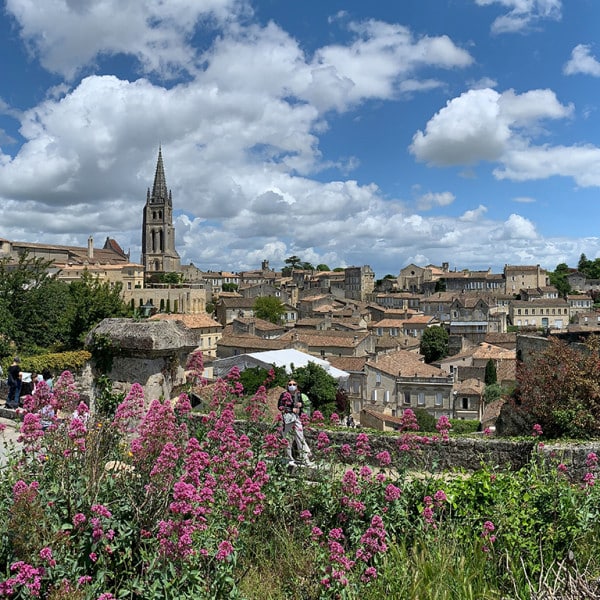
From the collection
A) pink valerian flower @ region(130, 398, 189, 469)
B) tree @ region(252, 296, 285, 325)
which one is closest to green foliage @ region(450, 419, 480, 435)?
pink valerian flower @ region(130, 398, 189, 469)

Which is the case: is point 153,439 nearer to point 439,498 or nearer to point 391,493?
point 391,493

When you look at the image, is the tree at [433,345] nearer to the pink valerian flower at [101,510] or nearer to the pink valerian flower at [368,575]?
the pink valerian flower at [368,575]

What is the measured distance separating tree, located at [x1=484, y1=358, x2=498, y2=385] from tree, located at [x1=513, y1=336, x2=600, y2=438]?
129ft

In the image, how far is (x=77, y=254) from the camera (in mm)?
109625

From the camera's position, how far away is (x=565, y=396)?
1067cm

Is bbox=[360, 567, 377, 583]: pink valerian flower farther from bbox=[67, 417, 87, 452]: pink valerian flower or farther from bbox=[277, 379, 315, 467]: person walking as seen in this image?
bbox=[277, 379, 315, 467]: person walking

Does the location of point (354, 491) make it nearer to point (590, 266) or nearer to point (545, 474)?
point (545, 474)

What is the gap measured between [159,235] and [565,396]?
12800cm

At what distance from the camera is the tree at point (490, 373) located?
4932 centimetres

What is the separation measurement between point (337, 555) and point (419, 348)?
70.5m

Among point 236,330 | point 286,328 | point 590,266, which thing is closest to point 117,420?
point 236,330

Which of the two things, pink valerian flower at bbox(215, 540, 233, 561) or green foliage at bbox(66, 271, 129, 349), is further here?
green foliage at bbox(66, 271, 129, 349)

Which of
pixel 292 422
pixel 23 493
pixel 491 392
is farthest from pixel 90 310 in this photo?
pixel 491 392

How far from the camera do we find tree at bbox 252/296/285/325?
289 ft
